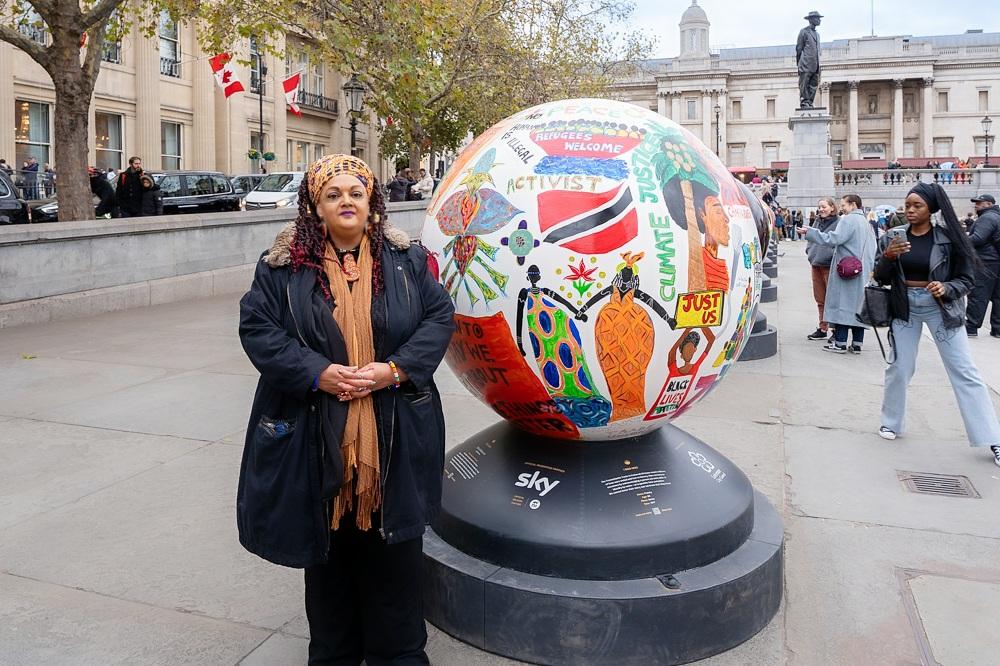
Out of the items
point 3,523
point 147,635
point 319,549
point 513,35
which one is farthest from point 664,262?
point 513,35

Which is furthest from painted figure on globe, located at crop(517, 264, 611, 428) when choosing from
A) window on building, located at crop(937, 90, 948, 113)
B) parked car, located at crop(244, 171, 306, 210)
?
window on building, located at crop(937, 90, 948, 113)

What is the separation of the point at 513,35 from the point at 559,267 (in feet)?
86.7

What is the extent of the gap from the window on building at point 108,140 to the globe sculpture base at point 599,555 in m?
30.3

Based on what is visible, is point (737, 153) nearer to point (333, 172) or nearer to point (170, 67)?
point (170, 67)

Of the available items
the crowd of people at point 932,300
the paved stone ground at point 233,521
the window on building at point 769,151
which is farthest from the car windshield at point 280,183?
the window on building at point 769,151

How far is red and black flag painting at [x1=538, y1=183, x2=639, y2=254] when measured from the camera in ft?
9.98

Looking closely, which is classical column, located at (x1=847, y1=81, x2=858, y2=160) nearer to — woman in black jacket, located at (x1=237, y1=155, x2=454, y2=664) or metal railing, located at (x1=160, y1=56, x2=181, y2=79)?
metal railing, located at (x1=160, y1=56, x2=181, y2=79)

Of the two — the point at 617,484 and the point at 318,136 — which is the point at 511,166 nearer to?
the point at 617,484

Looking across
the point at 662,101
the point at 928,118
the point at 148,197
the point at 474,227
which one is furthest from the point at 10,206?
the point at 928,118

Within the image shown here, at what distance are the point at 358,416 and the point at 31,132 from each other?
94.8 ft

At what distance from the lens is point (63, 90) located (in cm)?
1291

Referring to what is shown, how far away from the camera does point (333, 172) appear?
2787 mm

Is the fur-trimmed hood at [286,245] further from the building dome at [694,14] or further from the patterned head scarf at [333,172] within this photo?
the building dome at [694,14]

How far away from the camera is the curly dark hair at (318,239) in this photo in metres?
2.77
